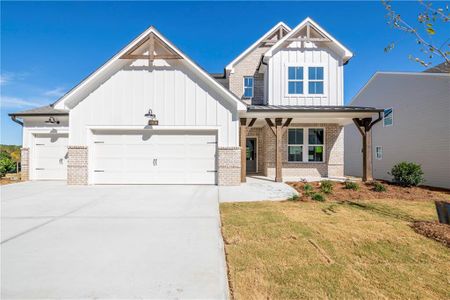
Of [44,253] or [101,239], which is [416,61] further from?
[44,253]

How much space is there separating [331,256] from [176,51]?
9.34 meters

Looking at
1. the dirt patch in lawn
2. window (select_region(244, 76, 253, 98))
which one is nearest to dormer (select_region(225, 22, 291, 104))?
window (select_region(244, 76, 253, 98))

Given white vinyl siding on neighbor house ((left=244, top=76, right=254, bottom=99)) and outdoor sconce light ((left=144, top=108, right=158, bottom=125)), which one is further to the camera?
white vinyl siding on neighbor house ((left=244, top=76, right=254, bottom=99))

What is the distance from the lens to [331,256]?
3.50 meters

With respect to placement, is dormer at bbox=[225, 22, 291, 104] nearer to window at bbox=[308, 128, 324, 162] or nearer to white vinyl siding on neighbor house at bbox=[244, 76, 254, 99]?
white vinyl siding on neighbor house at bbox=[244, 76, 254, 99]

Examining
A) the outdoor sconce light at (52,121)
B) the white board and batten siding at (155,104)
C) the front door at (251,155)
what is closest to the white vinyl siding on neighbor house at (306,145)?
the front door at (251,155)

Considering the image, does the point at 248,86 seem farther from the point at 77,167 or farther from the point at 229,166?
the point at 77,167

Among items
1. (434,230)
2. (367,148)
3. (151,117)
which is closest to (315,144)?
(367,148)

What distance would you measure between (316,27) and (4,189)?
1711 cm

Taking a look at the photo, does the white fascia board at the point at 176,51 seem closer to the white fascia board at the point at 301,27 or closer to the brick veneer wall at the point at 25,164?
the brick veneer wall at the point at 25,164

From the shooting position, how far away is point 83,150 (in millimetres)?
9727

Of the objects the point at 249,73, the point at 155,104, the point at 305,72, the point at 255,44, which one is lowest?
the point at 155,104

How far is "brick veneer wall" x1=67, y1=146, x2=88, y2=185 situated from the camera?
380 inches

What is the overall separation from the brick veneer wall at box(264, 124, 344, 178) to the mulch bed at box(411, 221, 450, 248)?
8.11 meters
